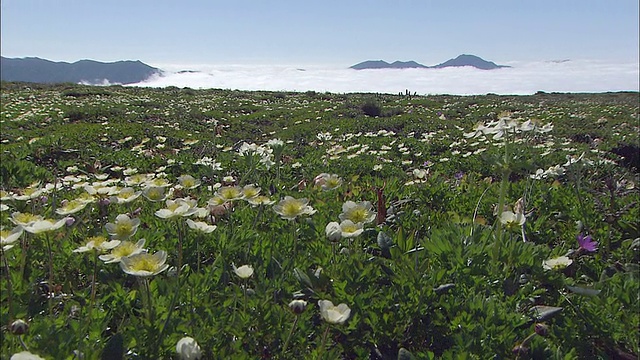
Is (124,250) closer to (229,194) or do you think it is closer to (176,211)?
(176,211)

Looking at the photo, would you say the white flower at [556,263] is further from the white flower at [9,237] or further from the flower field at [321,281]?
the white flower at [9,237]

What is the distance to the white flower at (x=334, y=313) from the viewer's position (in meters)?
1.65

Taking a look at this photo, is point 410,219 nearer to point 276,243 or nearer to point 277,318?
point 276,243

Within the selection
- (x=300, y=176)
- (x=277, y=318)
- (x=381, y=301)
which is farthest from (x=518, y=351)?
(x=300, y=176)

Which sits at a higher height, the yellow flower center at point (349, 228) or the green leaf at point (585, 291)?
the yellow flower center at point (349, 228)

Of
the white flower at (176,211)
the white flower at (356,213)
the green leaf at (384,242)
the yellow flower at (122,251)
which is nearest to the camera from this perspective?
the yellow flower at (122,251)

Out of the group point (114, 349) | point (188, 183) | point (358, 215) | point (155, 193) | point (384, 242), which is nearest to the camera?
point (114, 349)

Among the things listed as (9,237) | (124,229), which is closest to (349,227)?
(124,229)

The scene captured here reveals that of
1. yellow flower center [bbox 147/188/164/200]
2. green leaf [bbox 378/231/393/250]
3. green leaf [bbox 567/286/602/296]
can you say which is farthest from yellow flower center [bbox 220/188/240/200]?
green leaf [bbox 567/286/602/296]

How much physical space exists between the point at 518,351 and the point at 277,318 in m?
0.96

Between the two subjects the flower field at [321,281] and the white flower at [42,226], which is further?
the white flower at [42,226]

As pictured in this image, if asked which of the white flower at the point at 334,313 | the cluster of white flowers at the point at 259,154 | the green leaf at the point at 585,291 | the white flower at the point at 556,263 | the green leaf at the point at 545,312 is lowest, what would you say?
the green leaf at the point at 545,312

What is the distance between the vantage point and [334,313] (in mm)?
1685

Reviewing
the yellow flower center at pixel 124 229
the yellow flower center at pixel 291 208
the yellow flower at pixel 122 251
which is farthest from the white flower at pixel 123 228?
the yellow flower center at pixel 291 208
